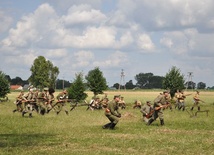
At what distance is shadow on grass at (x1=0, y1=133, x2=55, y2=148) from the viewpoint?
649 inches

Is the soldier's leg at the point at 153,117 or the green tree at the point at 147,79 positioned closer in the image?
the soldier's leg at the point at 153,117

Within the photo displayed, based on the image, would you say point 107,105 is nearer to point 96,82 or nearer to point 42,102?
point 42,102

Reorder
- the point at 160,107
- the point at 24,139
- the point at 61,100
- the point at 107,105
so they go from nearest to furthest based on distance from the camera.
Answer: the point at 24,139, the point at 107,105, the point at 160,107, the point at 61,100

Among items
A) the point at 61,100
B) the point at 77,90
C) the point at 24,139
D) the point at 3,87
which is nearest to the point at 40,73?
the point at 3,87

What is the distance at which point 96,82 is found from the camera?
67750 millimetres

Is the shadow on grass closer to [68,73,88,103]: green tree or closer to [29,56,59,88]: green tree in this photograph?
[68,73,88,103]: green tree

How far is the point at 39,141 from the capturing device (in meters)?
17.4

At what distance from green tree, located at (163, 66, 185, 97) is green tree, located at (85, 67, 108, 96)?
996cm

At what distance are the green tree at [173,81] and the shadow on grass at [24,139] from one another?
49.6 m

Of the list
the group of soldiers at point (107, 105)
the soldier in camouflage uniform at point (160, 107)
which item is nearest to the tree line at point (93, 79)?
the group of soldiers at point (107, 105)

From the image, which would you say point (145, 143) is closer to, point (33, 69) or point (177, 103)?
point (177, 103)

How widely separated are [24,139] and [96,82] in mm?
49817

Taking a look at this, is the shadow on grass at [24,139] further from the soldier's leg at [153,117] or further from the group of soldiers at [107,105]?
the soldier's leg at [153,117]

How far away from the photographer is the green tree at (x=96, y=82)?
6756 centimetres
